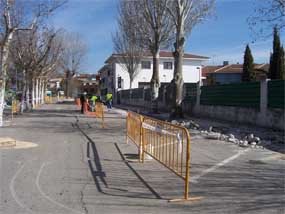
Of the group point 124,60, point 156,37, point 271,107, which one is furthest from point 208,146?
point 124,60

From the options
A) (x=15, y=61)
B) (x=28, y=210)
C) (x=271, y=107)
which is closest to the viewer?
(x=28, y=210)

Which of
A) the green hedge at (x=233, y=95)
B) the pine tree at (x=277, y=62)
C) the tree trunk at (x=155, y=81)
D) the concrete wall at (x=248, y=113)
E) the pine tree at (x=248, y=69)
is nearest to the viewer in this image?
the concrete wall at (x=248, y=113)

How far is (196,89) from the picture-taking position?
31266 millimetres

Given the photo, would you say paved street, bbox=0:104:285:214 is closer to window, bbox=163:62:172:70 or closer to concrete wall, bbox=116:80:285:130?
concrete wall, bbox=116:80:285:130

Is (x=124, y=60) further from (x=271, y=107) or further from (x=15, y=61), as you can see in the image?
(x=271, y=107)

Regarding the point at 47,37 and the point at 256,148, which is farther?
the point at 47,37

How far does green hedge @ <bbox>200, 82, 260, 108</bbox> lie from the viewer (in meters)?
21.5

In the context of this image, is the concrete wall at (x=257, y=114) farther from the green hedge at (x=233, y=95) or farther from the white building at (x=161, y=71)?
the white building at (x=161, y=71)

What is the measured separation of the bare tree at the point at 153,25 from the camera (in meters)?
33.3

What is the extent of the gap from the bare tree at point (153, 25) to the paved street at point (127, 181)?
21.0m

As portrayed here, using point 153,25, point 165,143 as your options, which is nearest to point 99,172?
point 165,143

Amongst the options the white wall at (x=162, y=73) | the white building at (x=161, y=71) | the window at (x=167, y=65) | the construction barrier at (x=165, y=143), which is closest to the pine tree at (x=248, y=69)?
the white building at (x=161, y=71)

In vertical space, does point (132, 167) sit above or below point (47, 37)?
below

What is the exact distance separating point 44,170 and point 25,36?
31876mm
